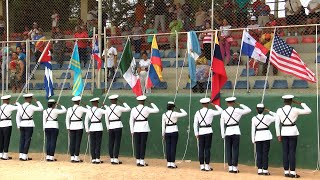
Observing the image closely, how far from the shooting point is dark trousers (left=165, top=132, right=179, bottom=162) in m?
14.0

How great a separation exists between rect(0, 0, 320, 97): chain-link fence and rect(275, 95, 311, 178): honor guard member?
5.70 ft

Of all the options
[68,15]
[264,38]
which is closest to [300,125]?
[264,38]

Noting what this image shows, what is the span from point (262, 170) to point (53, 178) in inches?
182

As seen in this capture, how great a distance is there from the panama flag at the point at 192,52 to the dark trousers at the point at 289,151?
3.24 m

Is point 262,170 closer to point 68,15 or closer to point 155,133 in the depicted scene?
point 155,133

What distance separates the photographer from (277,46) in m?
13.6

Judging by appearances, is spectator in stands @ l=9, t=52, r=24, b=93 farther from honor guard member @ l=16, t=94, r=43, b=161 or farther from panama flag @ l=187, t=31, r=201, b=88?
panama flag @ l=187, t=31, r=201, b=88

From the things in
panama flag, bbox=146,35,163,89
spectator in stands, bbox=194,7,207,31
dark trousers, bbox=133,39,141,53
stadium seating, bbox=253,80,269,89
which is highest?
spectator in stands, bbox=194,7,207,31

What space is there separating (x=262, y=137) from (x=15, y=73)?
29.7 ft

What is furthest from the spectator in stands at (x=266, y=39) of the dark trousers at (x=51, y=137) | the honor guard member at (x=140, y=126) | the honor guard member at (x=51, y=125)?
the dark trousers at (x=51, y=137)

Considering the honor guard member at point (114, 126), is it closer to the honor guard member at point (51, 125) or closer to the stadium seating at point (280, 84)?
the honor guard member at point (51, 125)

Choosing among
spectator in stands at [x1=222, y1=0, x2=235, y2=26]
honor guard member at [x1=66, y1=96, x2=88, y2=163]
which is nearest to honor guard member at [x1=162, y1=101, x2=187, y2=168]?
honor guard member at [x1=66, y1=96, x2=88, y2=163]

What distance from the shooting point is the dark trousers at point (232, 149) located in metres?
13.2

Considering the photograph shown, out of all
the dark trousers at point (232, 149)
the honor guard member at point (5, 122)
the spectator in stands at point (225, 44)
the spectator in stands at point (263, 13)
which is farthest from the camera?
the spectator in stands at point (263, 13)
